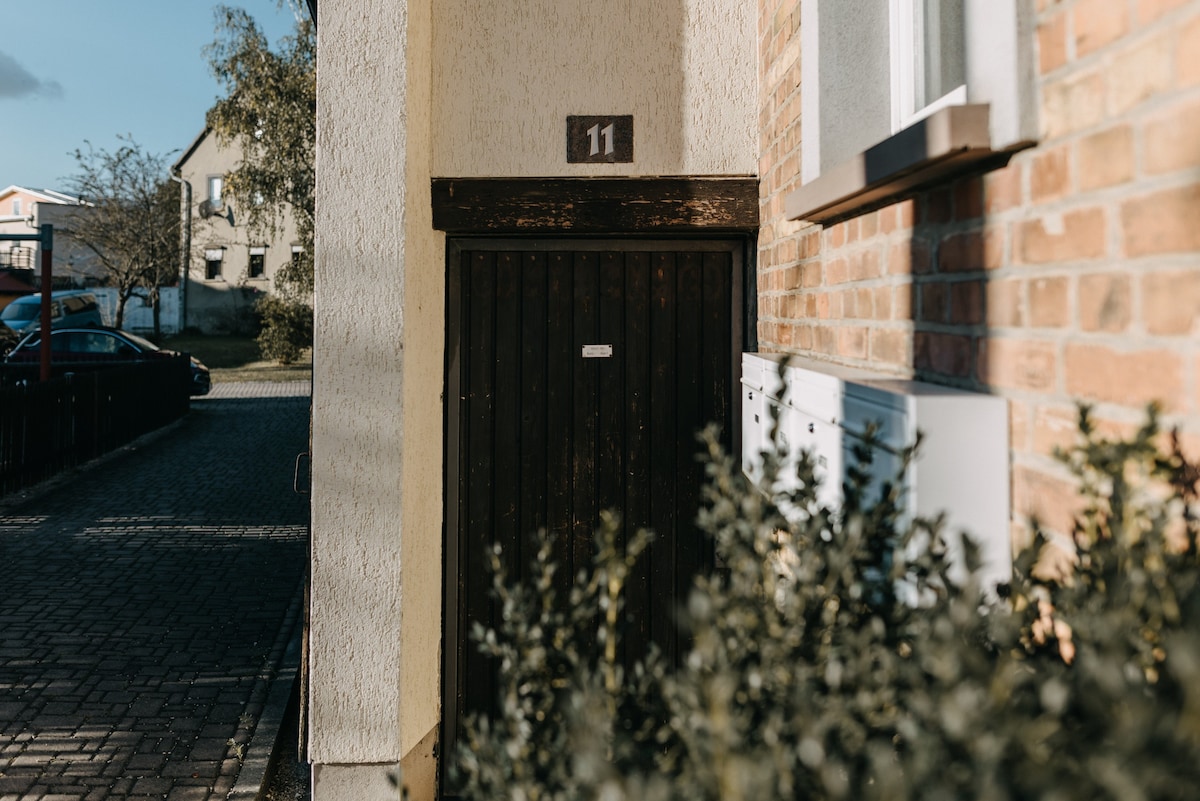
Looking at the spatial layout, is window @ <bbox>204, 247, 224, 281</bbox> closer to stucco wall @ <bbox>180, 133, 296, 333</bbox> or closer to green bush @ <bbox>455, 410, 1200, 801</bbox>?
stucco wall @ <bbox>180, 133, 296, 333</bbox>

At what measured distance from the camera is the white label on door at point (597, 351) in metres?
3.80

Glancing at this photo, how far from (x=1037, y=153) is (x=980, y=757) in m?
1.16

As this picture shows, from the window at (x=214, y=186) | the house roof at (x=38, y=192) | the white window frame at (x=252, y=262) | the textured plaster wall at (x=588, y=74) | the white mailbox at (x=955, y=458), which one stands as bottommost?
the white mailbox at (x=955, y=458)

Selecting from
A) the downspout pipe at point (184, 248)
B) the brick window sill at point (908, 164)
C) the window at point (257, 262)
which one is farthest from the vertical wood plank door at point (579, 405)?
the window at point (257, 262)

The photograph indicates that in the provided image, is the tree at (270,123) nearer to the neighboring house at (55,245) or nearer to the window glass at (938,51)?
the neighboring house at (55,245)

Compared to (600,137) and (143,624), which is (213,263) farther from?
(600,137)

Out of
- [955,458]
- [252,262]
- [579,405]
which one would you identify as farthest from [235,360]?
[955,458]

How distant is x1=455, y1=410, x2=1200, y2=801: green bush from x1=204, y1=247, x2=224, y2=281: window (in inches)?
1607

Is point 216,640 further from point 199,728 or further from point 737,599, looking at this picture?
point 737,599

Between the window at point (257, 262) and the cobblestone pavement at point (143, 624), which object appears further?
the window at point (257, 262)

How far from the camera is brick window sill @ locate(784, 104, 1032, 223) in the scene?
165 centimetres

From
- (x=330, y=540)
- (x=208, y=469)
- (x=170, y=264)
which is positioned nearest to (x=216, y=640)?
(x=330, y=540)

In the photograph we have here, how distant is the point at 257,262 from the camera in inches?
1494

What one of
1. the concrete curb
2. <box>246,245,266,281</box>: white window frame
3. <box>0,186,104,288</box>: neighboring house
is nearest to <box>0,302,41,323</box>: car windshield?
<box>0,186,104,288</box>: neighboring house
